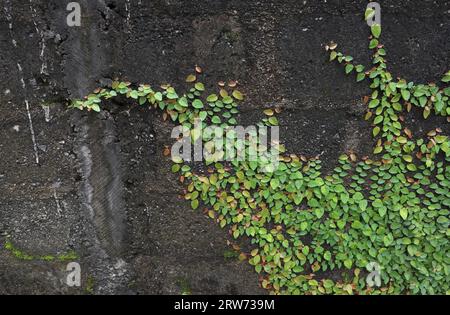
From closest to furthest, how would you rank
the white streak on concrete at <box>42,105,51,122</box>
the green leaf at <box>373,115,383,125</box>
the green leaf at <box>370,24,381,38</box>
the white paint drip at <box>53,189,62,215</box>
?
the green leaf at <box>370,24,381,38</box>
the green leaf at <box>373,115,383,125</box>
the white streak on concrete at <box>42,105,51,122</box>
the white paint drip at <box>53,189,62,215</box>

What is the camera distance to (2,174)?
231 centimetres

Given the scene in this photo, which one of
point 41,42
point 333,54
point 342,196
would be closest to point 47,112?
point 41,42

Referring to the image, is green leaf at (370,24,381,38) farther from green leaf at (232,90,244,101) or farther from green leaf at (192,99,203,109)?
green leaf at (192,99,203,109)

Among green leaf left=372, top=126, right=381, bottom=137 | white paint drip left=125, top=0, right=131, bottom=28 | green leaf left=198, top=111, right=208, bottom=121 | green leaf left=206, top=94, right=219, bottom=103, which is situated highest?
white paint drip left=125, top=0, right=131, bottom=28

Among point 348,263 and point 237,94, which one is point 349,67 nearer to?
point 237,94

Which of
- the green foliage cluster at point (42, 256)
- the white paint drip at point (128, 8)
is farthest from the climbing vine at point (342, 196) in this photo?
the green foliage cluster at point (42, 256)

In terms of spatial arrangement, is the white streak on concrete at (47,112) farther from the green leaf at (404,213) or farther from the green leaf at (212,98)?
the green leaf at (404,213)

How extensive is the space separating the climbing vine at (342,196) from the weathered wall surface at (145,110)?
0.07m

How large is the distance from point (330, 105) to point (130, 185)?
43.7 inches

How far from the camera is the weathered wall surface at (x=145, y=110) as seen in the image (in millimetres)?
2035

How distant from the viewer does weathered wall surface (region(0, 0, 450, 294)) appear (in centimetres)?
204

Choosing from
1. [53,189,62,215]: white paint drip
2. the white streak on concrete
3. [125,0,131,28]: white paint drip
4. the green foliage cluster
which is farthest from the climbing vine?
the green foliage cluster

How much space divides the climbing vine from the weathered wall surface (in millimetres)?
68

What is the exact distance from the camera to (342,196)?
2188mm
